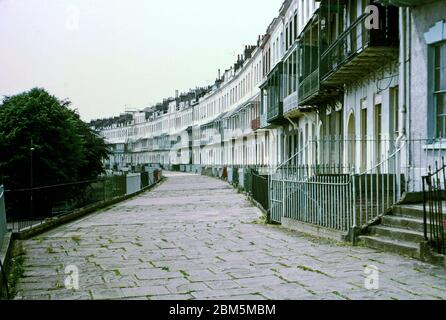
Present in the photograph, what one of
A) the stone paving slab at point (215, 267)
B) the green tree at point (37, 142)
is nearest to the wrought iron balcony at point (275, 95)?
the green tree at point (37, 142)

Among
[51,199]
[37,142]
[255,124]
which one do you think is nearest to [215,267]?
[51,199]

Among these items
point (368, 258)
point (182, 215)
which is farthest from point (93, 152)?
point (368, 258)

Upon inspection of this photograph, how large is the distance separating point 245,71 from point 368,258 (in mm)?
46846

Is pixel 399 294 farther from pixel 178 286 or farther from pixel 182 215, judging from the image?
pixel 182 215

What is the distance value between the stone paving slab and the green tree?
1486cm

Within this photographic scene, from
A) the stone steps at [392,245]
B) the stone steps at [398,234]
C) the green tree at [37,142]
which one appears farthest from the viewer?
the green tree at [37,142]

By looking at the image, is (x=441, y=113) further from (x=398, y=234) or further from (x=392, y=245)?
(x=392, y=245)

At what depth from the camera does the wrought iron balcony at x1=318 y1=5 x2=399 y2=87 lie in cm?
1370

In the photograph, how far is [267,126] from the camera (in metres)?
37.2

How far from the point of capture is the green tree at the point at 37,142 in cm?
2614

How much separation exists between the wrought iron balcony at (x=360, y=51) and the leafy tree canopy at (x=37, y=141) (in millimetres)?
14536

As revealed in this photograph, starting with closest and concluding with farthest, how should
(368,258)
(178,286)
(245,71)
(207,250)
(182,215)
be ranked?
1. (178,286)
2. (368,258)
3. (207,250)
4. (182,215)
5. (245,71)

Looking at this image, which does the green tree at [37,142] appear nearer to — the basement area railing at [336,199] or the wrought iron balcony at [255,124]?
the basement area railing at [336,199]

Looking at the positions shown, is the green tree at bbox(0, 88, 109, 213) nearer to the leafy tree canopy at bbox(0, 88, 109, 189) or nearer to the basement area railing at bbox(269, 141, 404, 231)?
the leafy tree canopy at bbox(0, 88, 109, 189)
